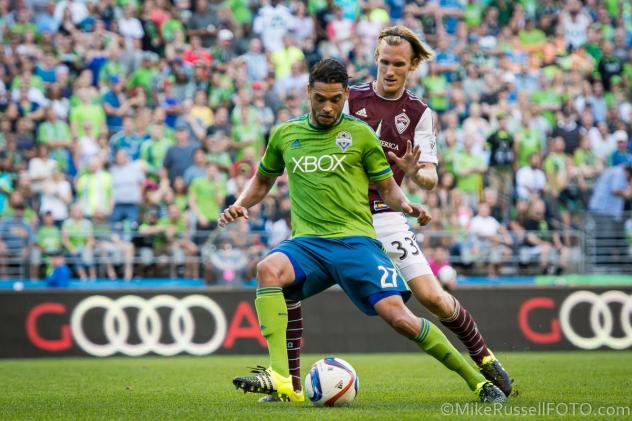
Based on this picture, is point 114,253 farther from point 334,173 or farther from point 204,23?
point 334,173

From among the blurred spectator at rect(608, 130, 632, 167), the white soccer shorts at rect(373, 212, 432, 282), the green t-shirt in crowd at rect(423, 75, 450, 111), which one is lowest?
the white soccer shorts at rect(373, 212, 432, 282)

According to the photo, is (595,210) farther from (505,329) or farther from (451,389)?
(451,389)

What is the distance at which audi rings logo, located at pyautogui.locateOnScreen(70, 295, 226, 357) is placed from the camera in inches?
655

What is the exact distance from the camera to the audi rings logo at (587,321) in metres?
17.2

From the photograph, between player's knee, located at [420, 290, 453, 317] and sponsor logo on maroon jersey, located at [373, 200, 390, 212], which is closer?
player's knee, located at [420, 290, 453, 317]

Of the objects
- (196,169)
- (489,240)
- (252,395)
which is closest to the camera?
(252,395)

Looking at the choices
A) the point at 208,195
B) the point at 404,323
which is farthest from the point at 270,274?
the point at 208,195

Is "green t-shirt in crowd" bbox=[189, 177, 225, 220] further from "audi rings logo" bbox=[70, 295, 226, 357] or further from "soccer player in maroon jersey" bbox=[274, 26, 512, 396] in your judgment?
"soccer player in maroon jersey" bbox=[274, 26, 512, 396]

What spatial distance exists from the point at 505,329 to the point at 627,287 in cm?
194

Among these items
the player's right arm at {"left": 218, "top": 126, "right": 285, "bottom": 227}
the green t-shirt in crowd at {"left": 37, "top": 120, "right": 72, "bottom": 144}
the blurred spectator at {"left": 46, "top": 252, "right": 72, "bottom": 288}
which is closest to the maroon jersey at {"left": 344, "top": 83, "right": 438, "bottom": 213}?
the player's right arm at {"left": 218, "top": 126, "right": 285, "bottom": 227}

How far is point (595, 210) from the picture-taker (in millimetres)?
20141

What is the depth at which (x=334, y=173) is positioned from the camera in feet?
27.3

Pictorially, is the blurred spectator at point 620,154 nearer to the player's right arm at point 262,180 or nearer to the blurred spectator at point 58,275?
the blurred spectator at point 58,275

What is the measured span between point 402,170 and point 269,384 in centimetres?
199
